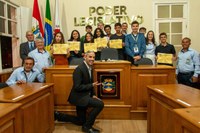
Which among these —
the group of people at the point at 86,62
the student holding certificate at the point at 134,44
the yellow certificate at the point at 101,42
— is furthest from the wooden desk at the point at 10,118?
the student holding certificate at the point at 134,44

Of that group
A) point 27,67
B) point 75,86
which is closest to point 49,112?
point 75,86

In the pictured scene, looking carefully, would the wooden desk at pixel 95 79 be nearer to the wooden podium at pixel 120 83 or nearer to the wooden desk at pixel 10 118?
the wooden podium at pixel 120 83

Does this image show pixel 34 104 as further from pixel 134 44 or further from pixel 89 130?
pixel 134 44

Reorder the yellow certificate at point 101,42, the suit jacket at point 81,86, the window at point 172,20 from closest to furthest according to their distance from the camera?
the suit jacket at point 81,86 < the yellow certificate at point 101,42 < the window at point 172,20

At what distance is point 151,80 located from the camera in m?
3.97

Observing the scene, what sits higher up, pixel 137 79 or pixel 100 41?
pixel 100 41

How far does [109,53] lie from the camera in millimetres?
4742

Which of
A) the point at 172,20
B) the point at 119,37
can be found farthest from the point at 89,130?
the point at 172,20

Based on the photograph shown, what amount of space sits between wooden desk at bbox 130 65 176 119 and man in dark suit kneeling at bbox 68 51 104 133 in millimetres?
842

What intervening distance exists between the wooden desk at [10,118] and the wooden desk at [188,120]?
4.40 feet

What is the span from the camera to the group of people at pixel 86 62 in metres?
3.43

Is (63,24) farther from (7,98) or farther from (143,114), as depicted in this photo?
(7,98)

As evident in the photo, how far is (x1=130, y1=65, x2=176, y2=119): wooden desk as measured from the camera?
13.0 feet

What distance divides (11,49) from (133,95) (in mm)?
3292
